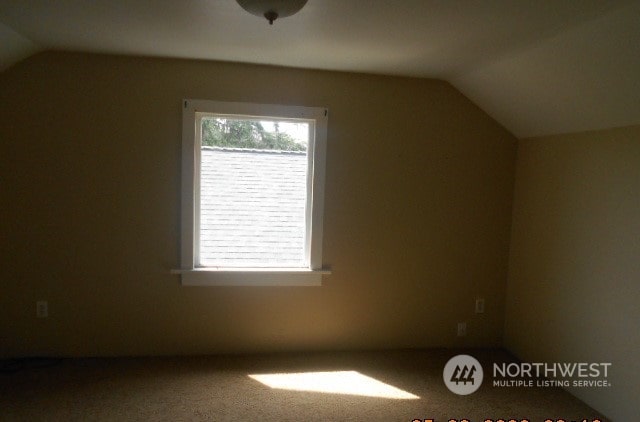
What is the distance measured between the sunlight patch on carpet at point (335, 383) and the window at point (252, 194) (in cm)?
67

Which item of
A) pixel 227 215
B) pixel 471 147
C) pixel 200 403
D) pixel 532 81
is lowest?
pixel 200 403

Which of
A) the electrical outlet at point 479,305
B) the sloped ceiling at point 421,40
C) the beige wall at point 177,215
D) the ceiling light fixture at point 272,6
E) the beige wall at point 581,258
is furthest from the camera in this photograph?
the electrical outlet at point 479,305

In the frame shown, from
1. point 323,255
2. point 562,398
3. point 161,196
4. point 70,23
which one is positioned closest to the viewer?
point 70,23

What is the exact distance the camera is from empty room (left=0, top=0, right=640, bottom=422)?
2334mm

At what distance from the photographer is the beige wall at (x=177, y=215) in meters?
2.77

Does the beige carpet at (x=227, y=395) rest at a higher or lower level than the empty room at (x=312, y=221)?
lower

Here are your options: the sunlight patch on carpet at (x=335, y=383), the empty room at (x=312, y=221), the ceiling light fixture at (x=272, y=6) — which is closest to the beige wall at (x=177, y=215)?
the empty room at (x=312, y=221)

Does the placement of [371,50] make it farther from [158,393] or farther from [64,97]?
[158,393]

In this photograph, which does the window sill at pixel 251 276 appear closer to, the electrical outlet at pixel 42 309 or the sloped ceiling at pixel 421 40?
the electrical outlet at pixel 42 309

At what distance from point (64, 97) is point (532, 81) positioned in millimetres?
3080

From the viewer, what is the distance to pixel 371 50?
8.17 ft

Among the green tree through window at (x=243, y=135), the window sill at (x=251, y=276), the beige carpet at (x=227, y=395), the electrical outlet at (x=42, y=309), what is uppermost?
the green tree through window at (x=243, y=135)

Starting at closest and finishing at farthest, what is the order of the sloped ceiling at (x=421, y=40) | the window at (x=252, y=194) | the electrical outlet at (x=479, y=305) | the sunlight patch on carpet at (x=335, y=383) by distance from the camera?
the sloped ceiling at (x=421, y=40) → the sunlight patch on carpet at (x=335, y=383) → the window at (x=252, y=194) → the electrical outlet at (x=479, y=305)

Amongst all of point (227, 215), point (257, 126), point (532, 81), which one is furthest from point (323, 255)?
point (532, 81)
